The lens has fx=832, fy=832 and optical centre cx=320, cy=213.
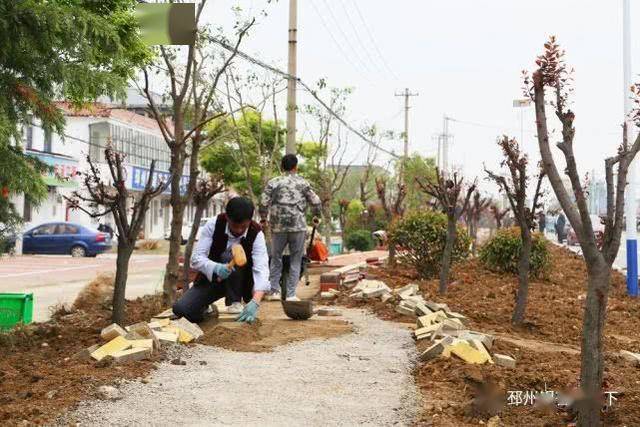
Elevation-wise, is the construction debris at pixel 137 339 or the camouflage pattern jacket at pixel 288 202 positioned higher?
the camouflage pattern jacket at pixel 288 202

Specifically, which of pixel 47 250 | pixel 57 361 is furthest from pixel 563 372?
pixel 47 250

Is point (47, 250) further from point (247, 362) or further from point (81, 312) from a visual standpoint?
point (247, 362)

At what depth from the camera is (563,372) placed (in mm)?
6043

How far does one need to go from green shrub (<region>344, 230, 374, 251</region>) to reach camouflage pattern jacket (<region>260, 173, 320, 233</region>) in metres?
25.4

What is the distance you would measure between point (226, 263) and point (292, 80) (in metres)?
12.1

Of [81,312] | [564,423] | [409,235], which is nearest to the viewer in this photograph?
[564,423]

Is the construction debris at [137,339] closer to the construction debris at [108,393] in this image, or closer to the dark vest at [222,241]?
the construction debris at [108,393]

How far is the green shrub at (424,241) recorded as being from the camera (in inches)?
583

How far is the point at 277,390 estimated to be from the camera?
18.1 ft

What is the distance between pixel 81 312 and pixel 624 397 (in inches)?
262

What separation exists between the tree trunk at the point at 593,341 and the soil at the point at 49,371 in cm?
289

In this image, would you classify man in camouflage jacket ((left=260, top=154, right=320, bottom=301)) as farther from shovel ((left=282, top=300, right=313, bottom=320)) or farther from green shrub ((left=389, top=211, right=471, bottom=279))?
green shrub ((left=389, top=211, right=471, bottom=279))

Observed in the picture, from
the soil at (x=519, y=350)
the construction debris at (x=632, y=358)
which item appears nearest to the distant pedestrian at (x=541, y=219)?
the soil at (x=519, y=350)

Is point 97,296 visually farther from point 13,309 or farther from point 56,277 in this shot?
point 56,277
